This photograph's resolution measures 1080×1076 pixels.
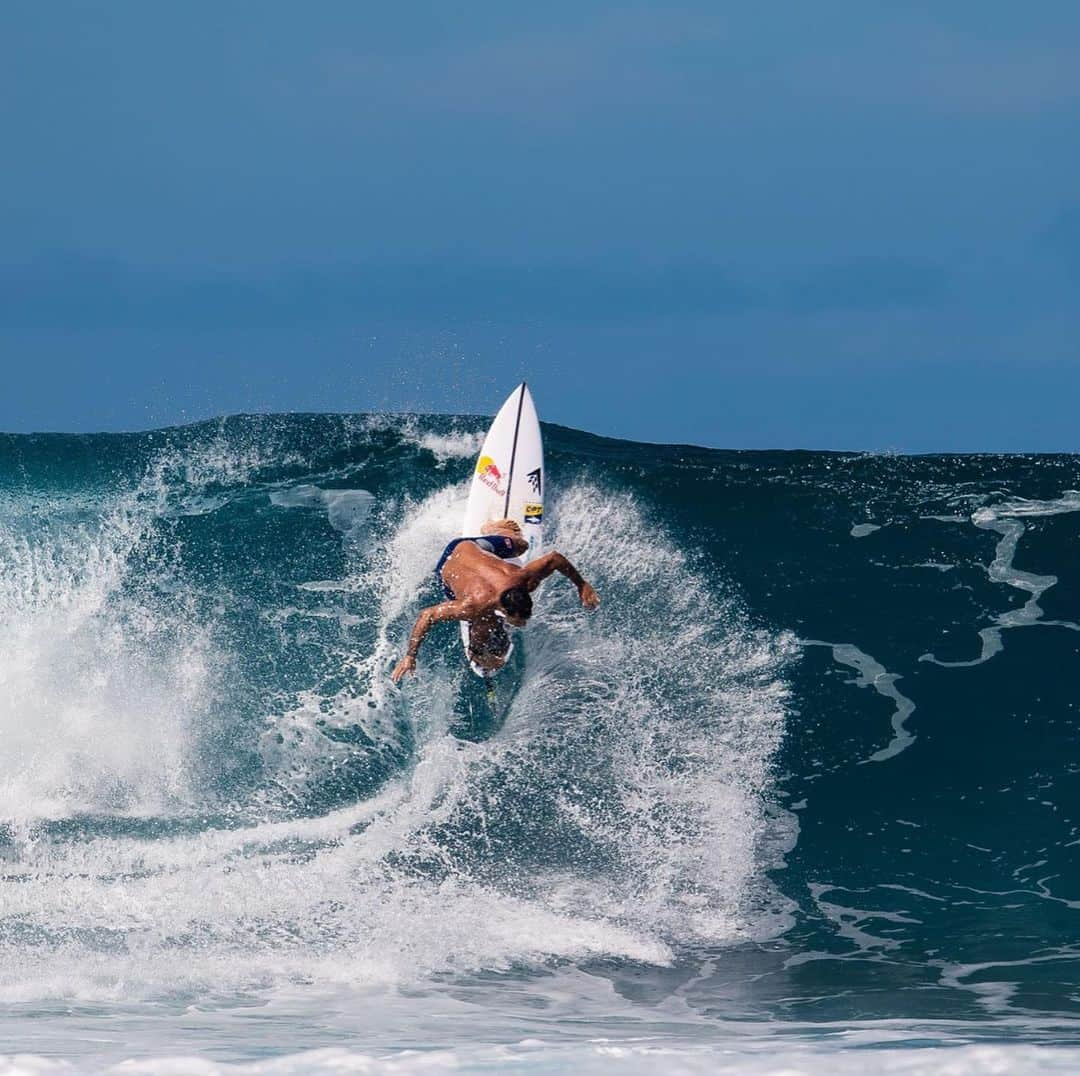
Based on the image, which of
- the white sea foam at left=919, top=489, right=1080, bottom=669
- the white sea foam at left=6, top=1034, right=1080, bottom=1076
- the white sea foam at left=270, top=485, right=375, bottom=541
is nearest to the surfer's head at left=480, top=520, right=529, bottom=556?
the white sea foam at left=270, top=485, right=375, bottom=541

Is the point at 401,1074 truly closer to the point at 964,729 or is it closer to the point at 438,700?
the point at 438,700

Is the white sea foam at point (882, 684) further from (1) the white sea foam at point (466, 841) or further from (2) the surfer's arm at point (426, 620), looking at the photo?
(2) the surfer's arm at point (426, 620)

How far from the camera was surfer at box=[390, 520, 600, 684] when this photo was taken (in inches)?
383

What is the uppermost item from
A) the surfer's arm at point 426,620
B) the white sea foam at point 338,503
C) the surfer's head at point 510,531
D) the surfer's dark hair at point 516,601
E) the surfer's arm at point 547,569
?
the white sea foam at point 338,503

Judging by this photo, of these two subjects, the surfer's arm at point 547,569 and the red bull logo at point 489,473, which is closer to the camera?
the surfer's arm at point 547,569

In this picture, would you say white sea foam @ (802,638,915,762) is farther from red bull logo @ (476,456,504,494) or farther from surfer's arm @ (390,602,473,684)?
surfer's arm @ (390,602,473,684)

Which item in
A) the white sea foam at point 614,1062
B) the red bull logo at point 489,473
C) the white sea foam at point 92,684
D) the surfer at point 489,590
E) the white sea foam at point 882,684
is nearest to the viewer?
the white sea foam at point 614,1062

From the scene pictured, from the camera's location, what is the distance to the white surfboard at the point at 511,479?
40.2 ft

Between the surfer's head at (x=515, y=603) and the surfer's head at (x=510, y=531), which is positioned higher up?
the surfer's head at (x=510, y=531)

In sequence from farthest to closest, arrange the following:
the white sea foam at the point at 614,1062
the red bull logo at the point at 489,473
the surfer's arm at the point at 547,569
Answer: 1. the red bull logo at the point at 489,473
2. the surfer's arm at the point at 547,569
3. the white sea foam at the point at 614,1062

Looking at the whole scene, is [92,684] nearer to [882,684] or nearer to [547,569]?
[547,569]

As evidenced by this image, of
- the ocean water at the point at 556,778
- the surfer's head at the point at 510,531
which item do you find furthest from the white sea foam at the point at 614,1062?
the surfer's head at the point at 510,531

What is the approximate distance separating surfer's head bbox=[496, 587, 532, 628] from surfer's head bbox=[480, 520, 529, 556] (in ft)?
3.85

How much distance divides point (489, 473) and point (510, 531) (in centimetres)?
146
